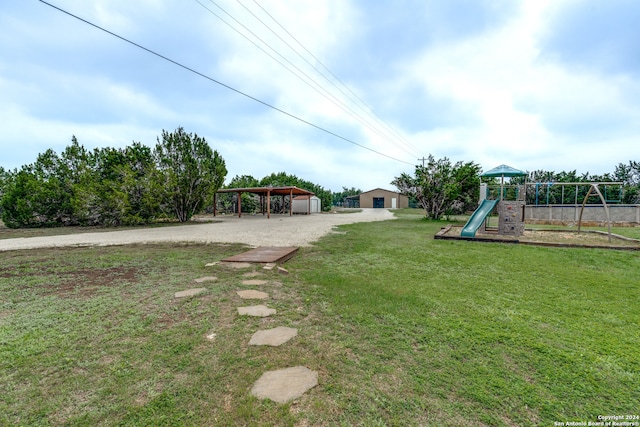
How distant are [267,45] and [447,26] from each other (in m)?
7.56

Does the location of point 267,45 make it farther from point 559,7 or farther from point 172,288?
point 172,288

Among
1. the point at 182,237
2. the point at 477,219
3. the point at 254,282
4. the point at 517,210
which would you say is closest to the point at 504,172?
the point at 517,210

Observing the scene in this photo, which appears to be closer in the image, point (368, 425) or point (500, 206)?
point (368, 425)

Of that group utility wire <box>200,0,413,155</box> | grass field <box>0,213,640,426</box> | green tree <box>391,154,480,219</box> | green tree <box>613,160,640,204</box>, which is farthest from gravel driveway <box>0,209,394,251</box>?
green tree <box>613,160,640,204</box>

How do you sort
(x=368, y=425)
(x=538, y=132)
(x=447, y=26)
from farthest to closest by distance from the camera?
(x=538, y=132) → (x=447, y=26) → (x=368, y=425)

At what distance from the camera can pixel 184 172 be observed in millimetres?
15094

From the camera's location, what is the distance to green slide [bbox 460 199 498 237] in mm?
7750

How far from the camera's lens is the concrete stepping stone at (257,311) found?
8.38ft

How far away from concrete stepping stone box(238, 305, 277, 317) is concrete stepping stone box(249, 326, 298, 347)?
1.09 feet

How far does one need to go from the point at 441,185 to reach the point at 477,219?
7126 millimetres

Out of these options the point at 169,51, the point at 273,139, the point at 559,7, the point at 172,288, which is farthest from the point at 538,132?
the point at 172,288

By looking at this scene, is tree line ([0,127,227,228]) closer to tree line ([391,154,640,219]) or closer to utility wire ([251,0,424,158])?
utility wire ([251,0,424,158])

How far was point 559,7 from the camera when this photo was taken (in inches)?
331

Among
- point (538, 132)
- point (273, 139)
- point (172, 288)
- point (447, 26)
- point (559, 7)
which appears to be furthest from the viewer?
point (273, 139)
